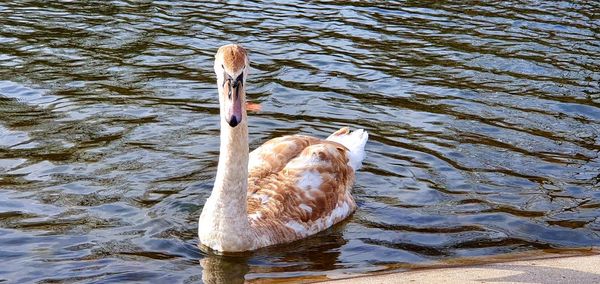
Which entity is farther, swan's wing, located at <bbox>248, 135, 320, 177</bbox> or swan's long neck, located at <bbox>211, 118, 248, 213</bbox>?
swan's wing, located at <bbox>248, 135, 320, 177</bbox>

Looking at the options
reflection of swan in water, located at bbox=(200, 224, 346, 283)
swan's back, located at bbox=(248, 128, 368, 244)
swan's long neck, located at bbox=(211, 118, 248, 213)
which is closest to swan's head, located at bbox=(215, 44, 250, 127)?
swan's long neck, located at bbox=(211, 118, 248, 213)

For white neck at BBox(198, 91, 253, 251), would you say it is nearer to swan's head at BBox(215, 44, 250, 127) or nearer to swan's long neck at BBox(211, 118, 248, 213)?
swan's long neck at BBox(211, 118, 248, 213)

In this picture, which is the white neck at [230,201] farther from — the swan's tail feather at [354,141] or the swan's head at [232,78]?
the swan's tail feather at [354,141]

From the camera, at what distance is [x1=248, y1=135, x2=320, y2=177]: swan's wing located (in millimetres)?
10445

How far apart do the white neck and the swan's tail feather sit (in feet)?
7.25

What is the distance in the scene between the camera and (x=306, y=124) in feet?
42.1

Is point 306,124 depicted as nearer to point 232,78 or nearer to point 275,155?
point 275,155

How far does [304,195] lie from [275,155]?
1.83ft

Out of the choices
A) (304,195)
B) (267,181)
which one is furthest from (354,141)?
(267,181)

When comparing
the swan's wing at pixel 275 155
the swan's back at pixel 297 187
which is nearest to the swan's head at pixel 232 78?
the swan's back at pixel 297 187

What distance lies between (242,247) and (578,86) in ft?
23.2

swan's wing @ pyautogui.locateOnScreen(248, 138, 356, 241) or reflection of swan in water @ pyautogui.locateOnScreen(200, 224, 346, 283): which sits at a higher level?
swan's wing @ pyautogui.locateOnScreen(248, 138, 356, 241)

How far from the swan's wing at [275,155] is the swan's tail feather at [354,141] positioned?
2.32 ft

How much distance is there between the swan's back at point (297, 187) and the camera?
9.80 m
